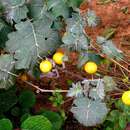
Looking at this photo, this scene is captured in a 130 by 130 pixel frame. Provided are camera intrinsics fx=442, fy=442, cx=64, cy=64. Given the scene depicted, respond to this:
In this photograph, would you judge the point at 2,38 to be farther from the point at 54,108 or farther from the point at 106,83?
the point at 54,108

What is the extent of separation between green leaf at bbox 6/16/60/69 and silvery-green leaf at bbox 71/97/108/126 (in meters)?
0.27

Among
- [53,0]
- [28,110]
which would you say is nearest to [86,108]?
[53,0]

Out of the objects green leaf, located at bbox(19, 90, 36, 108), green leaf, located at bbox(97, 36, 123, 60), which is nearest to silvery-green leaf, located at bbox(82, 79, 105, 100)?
green leaf, located at bbox(97, 36, 123, 60)

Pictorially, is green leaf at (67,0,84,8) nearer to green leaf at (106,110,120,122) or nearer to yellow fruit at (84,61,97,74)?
yellow fruit at (84,61,97,74)

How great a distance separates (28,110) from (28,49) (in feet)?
2.49

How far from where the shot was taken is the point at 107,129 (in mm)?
2420

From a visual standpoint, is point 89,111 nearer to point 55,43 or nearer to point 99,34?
point 55,43

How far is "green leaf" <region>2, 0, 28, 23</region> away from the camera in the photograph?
1.95 meters

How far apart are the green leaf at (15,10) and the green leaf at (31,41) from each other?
0.04 m

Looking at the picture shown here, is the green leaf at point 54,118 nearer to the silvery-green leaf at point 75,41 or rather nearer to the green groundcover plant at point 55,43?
the green groundcover plant at point 55,43

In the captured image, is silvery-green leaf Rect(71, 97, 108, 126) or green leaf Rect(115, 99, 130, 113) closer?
silvery-green leaf Rect(71, 97, 108, 126)

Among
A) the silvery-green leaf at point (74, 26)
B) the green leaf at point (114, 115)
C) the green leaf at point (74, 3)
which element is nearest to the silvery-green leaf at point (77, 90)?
the silvery-green leaf at point (74, 26)

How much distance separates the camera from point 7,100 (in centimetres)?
250

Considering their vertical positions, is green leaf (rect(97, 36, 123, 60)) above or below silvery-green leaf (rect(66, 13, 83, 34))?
below
